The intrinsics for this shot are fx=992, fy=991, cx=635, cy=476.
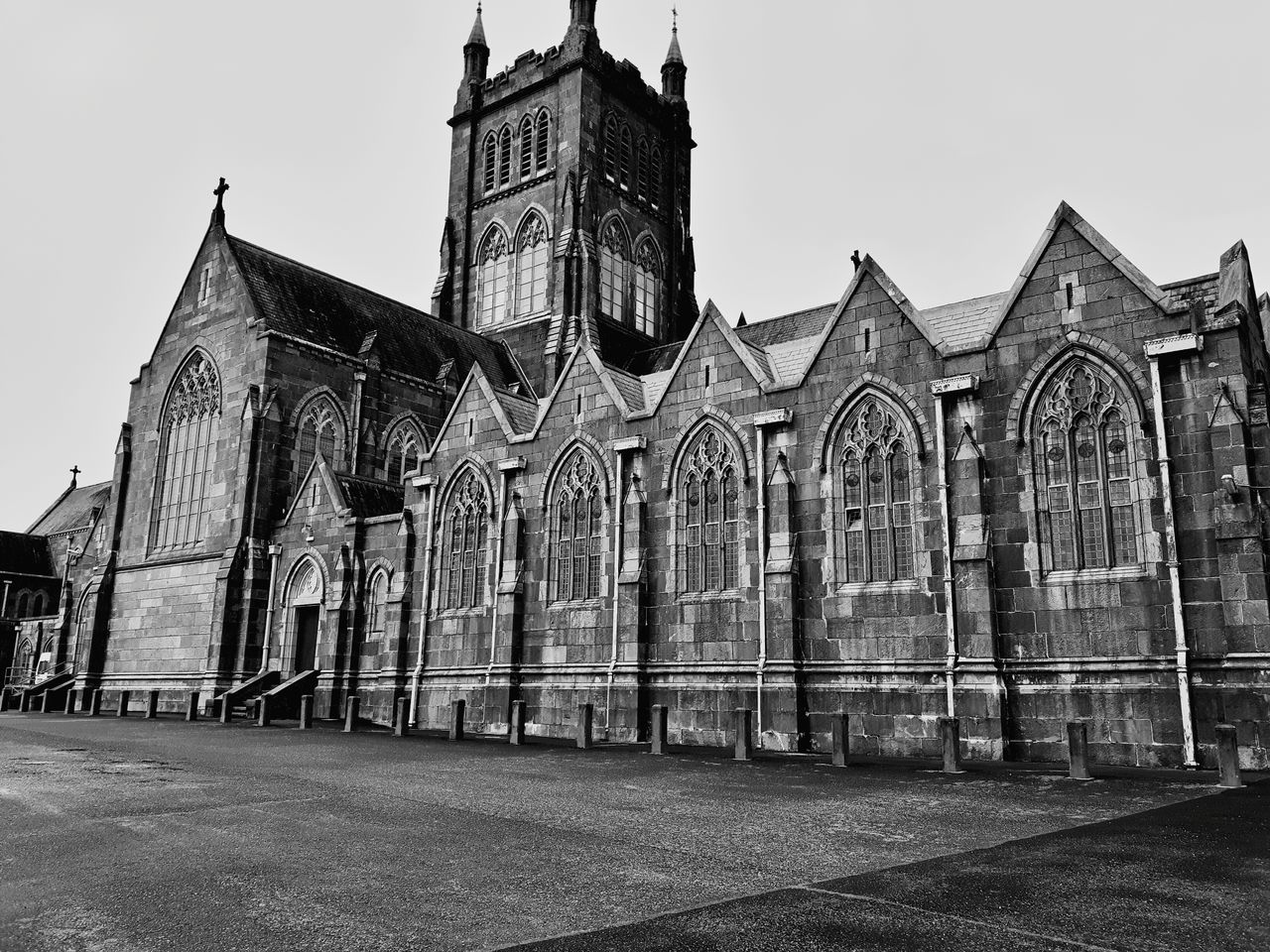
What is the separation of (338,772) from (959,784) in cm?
957

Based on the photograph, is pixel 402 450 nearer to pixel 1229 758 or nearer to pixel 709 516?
pixel 709 516

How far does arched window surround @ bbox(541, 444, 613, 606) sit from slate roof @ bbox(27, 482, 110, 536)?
52.6 metres

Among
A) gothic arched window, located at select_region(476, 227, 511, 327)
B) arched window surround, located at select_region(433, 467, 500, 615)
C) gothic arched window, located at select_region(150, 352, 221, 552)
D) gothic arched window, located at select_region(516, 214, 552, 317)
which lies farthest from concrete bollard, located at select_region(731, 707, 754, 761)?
gothic arched window, located at select_region(476, 227, 511, 327)

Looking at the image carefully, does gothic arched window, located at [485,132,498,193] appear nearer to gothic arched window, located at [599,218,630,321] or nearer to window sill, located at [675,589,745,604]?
gothic arched window, located at [599,218,630,321]

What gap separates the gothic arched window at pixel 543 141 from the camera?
53625 mm

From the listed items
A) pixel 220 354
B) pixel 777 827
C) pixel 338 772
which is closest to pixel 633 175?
pixel 220 354

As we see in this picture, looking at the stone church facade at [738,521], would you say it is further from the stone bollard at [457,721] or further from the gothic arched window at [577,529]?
the stone bollard at [457,721]

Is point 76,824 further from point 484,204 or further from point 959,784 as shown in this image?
point 484,204

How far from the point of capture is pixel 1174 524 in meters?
18.8

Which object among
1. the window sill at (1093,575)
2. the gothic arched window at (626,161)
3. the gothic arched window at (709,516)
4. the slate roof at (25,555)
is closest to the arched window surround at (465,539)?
the gothic arched window at (709,516)

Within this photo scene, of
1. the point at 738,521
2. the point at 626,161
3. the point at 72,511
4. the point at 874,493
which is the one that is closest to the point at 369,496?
the point at 738,521

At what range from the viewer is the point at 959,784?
15.1 metres

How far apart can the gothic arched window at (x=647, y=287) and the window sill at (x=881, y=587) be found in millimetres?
34203

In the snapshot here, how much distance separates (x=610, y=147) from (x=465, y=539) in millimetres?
31211
